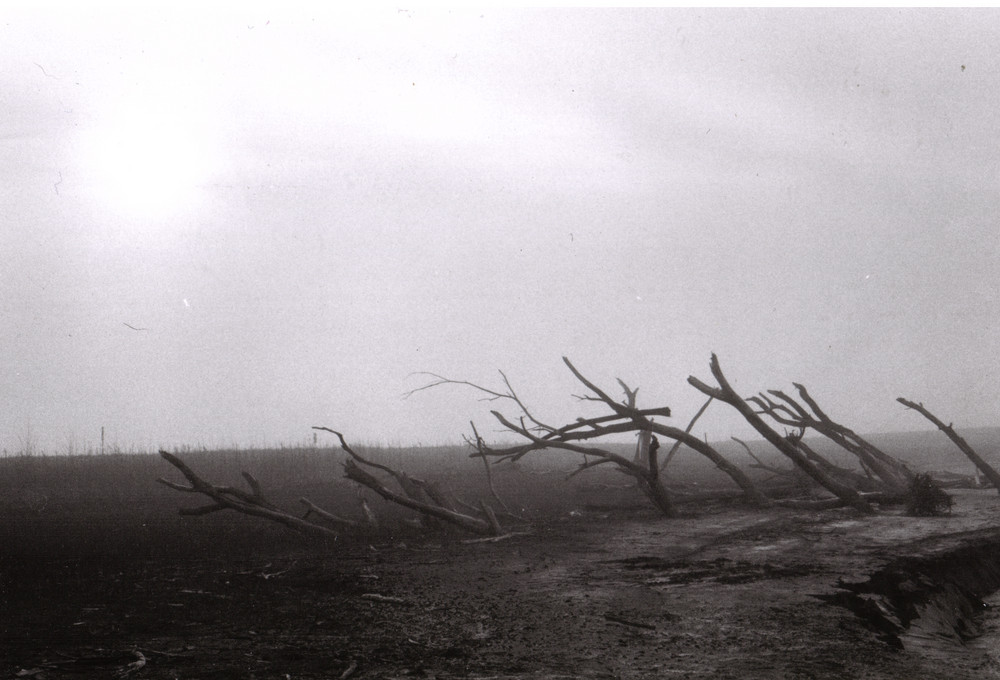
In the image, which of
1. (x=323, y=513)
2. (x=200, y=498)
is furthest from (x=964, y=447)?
(x=200, y=498)

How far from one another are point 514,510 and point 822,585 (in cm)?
647

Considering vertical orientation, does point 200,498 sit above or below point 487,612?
above

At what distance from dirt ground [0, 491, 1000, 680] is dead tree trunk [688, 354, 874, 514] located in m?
1.56

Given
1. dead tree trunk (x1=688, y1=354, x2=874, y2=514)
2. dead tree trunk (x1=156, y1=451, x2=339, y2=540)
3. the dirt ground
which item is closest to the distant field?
dead tree trunk (x1=156, y1=451, x2=339, y2=540)

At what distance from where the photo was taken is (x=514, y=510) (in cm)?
1198

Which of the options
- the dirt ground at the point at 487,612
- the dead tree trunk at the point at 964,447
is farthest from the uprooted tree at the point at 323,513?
the dead tree trunk at the point at 964,447

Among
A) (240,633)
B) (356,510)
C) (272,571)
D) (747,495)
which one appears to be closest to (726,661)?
(240,633)

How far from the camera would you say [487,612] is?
5.49 m

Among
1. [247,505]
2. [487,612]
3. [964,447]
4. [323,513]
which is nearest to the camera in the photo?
[487,612]

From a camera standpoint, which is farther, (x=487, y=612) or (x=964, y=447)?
(x=964, y=447)

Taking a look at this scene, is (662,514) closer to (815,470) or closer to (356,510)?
(815,470)

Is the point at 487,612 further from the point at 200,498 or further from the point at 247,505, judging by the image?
the point at 200,498

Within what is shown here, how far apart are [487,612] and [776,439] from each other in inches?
246

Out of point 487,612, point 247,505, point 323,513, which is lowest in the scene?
point 487,612
